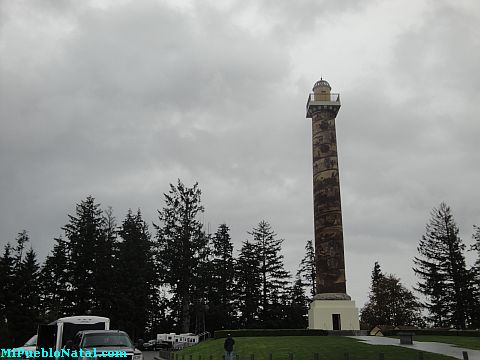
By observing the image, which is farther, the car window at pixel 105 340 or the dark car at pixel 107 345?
the car window at pixel 105 340

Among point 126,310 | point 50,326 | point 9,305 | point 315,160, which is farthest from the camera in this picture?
point 126,310

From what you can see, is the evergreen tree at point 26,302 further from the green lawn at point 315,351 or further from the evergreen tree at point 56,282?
the green lawn at point 315,351

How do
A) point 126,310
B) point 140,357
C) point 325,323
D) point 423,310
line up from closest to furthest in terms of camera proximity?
point 140,357 < point 325,323 < point 126,310 < point 423,310

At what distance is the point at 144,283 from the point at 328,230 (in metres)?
32.5

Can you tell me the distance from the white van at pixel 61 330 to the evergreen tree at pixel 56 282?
43.9 m

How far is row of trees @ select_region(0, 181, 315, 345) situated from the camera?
2475 inches

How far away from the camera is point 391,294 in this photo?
71812mm

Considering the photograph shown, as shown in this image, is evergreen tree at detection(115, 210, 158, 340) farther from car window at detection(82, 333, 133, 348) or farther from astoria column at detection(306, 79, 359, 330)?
car window at detection(82, 333, 133, 348)

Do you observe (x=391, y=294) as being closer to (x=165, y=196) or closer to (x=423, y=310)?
(x=423, y=310)

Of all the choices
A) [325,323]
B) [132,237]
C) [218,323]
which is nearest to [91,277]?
[132,237]

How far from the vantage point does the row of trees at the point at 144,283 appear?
6288 centimetres

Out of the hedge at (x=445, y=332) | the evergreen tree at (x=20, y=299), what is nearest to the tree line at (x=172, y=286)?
the evergreen tree at (x=20, y=299)

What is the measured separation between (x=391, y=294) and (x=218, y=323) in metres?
25.3

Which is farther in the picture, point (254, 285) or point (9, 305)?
point (254, 285)
